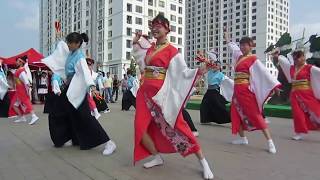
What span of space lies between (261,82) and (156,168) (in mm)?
2643

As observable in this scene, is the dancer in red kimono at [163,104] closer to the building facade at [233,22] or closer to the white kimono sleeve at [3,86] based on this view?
the white kimono sleeve at [3,86]

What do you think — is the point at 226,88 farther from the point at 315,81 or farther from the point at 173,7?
the point at 173,7

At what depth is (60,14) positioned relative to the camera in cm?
10169

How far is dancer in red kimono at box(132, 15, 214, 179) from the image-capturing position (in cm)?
470

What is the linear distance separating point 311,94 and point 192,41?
12426cm

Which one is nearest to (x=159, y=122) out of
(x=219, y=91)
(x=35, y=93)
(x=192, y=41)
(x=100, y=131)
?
(x=100, y=131)

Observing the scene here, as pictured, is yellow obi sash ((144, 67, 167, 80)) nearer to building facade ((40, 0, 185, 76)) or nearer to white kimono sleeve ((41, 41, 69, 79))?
white kimono sleeve ((41, 41, 69, 79))

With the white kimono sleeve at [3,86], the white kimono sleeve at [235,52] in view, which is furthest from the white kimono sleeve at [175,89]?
the white kimono sleeve at [3,86]

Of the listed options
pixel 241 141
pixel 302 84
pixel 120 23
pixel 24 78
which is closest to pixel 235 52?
pixel 241 141

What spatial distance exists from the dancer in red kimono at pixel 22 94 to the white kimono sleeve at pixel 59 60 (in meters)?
4.11

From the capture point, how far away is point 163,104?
4754 millimetres

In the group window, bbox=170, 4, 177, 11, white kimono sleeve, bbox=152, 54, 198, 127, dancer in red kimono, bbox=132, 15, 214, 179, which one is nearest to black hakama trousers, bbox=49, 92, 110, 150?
dancer in red kimono, bbox=132, 15, 214, 179

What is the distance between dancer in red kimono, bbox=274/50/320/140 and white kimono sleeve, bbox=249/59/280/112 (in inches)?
48.4

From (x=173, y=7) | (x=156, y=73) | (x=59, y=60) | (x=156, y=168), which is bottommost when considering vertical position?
(x=156, y=168)
